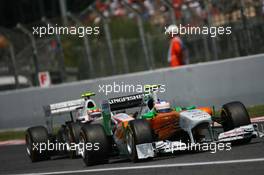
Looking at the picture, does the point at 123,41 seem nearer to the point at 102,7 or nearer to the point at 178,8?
the point at 102,7

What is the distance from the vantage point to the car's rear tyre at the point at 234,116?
1148 centimetres

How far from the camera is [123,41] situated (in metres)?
22.5

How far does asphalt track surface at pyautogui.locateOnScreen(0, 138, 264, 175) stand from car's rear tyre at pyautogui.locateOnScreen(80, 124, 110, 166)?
0.14 meters

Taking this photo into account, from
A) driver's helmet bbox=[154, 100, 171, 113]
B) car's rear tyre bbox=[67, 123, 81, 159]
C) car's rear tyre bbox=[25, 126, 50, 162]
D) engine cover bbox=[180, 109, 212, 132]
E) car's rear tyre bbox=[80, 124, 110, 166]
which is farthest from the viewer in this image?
car's rear tyre bbox=[25, 126, 50, 162]

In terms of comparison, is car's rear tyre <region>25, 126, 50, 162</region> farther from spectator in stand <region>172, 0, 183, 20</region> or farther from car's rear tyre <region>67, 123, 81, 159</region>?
spectator in stand <region>172, 0, 183, 20</region>

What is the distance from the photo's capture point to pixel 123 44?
22578mm

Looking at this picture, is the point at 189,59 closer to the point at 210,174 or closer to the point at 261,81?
the point at 261,81

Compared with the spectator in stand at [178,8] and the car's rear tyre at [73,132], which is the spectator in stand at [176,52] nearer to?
the spectator in stand at [178,8]

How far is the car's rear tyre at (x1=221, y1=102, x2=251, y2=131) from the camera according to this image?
11.5 meters

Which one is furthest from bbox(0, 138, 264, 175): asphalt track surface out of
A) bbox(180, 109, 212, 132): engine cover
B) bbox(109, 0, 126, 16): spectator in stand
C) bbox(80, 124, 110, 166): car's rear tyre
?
bbox(109, 0, 126, 16): spectator in stand

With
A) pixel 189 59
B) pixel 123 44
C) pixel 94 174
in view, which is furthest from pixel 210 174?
pixel 123 44

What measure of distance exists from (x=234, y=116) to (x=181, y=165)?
1.62 m

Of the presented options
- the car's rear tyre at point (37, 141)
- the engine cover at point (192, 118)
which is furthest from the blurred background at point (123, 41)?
the engine cover at point (192, 118)

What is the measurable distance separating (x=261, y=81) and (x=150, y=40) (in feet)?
15.3
